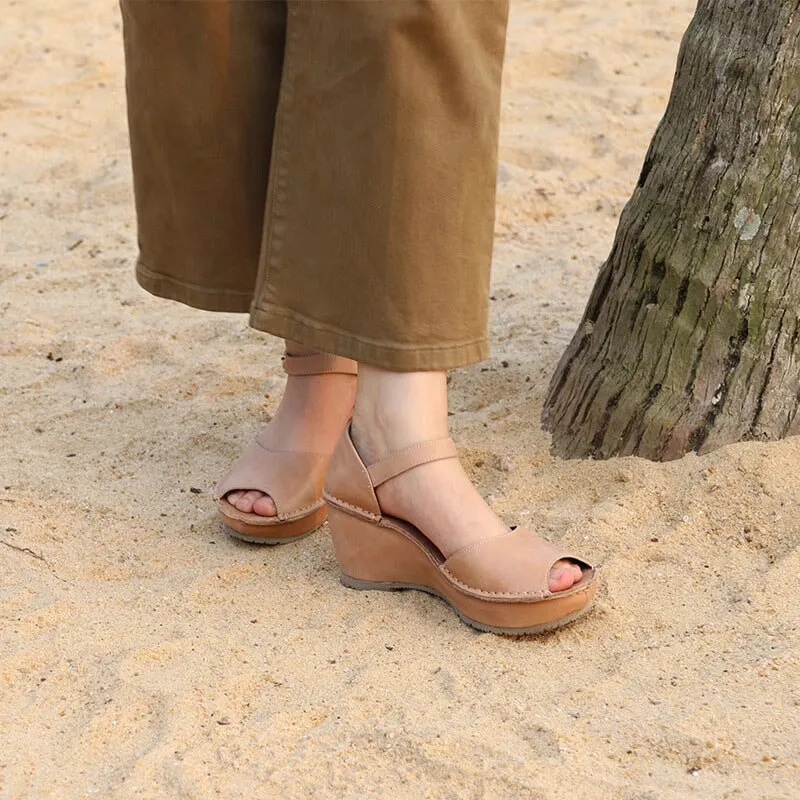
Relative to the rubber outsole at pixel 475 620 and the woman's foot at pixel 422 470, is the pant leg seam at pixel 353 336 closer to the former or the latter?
the woman's foot at pixel 422 470

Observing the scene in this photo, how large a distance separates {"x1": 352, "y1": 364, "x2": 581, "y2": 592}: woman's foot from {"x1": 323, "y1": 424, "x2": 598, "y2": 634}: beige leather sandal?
0.04ft

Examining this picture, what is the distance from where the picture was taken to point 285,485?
6.04 ft

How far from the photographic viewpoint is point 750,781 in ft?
4.30

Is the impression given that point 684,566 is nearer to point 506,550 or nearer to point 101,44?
point 506,550

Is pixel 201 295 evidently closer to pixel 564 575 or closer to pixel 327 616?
pixel 327 616

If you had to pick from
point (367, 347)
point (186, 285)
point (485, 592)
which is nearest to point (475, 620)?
point (485, 592)

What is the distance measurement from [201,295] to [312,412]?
0.28m

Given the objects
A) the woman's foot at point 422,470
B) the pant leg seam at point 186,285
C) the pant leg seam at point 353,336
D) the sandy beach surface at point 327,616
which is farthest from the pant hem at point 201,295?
the sandy beach surface at point 327,616

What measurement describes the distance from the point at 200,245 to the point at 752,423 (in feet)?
2.93

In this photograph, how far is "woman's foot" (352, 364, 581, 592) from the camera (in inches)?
62.5

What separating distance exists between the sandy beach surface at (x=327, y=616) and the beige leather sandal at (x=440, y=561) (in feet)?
0.11

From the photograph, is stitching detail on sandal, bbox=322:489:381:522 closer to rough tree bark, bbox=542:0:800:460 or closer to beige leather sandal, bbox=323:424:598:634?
beige leather sandal, bbox=323:424:598:634

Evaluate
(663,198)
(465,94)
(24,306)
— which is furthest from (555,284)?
(465,94)

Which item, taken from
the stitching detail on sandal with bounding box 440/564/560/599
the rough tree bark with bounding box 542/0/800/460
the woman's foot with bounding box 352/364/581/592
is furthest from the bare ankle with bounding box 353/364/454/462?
the rough tree bark with bounding box 542/0/800/460
